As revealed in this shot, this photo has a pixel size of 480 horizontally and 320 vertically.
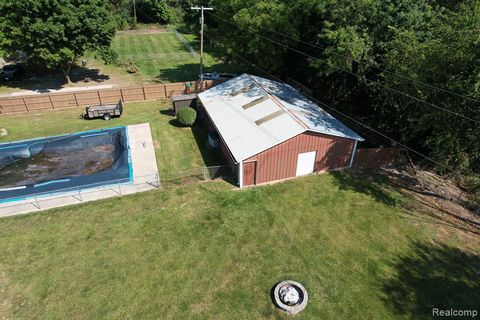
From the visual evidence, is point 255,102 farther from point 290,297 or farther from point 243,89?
point 290,297

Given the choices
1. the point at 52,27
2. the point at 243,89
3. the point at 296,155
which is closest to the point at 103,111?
the point at 52,27

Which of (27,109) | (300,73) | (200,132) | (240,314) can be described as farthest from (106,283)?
(300,73)

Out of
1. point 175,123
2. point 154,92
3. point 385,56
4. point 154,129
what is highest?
point 385,56

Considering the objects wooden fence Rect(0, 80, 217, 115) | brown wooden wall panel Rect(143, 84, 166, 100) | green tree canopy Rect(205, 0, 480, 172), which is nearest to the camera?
green tree canopy Rect(205, 0, 480, 172)

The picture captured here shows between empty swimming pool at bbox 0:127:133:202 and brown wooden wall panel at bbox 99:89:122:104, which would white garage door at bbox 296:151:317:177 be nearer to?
empty swimming pool at bbox 0:127:133:202

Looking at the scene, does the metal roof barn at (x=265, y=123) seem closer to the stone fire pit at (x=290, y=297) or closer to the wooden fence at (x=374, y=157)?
the wooden fence at (x=374, y=157)

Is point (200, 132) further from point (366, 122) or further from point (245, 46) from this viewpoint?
point (366, 122)

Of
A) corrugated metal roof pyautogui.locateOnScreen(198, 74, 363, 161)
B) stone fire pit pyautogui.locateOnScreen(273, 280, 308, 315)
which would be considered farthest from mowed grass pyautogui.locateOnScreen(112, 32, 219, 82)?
stone fire pit pyautogui.locateOnScreen(273, 280, 308, 315)

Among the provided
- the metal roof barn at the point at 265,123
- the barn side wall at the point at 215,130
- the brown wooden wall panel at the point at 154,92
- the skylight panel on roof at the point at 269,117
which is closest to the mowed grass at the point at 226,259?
the barn side wall at the point at 215,130
